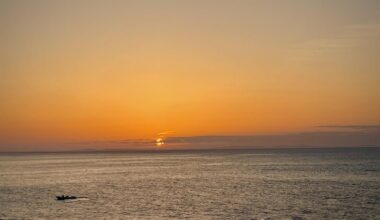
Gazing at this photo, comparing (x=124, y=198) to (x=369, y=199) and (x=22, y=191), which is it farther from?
(x=369, y=199)

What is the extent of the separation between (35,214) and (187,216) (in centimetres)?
1861

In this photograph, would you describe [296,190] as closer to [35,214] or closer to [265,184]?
[265,184]

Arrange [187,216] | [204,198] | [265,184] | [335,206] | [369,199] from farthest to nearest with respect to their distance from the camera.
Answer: [265,184] < [204,198] < [369,199] < [335,206] < [187,216]

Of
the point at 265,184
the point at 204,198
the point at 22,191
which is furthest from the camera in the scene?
the point at 265,184

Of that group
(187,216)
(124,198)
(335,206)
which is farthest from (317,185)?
(187,216)

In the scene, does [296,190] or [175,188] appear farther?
[175,188]

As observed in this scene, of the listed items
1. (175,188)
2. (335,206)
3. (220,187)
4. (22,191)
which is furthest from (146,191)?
(335,206)

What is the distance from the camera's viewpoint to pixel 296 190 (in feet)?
285

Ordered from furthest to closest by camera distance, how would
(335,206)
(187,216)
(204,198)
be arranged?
(204,198), (335,206), (187,216)

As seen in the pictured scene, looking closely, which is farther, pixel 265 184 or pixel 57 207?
pixel 265 184

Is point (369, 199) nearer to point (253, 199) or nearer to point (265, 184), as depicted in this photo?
point (253, 199)

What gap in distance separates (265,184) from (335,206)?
35.0m

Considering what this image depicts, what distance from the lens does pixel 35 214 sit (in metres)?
61.4

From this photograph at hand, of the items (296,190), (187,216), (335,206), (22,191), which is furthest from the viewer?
(22,191)
